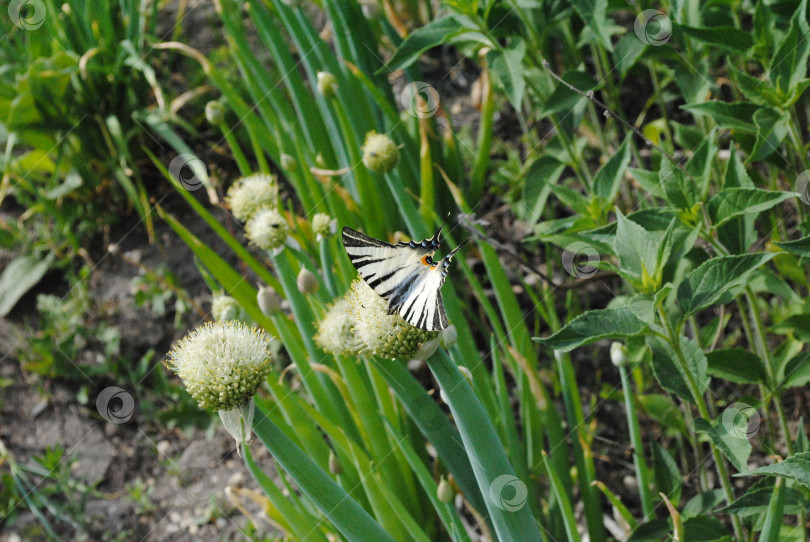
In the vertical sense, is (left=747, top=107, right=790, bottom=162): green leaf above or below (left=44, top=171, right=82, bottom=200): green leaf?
below

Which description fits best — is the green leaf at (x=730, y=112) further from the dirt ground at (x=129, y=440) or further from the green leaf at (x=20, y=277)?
the green leaf at (x=20, y=277)

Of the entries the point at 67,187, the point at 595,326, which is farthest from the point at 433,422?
the point at 67,187

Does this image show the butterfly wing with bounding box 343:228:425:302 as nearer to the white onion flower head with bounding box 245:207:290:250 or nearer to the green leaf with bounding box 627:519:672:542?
the white onion flower head with bounding box 245:207:290:250

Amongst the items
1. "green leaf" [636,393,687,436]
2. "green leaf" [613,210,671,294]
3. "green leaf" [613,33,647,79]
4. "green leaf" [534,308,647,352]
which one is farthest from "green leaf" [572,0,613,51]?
"green leaf" [636,393,687,436]

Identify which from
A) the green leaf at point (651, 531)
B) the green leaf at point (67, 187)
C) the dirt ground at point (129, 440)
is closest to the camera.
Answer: the green leaf at point (651, 531)

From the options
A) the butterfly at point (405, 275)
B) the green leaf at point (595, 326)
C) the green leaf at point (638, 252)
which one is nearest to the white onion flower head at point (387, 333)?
the butterfly at point (405, 275)

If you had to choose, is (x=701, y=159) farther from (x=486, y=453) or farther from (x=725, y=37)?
(x=486, y=453)
